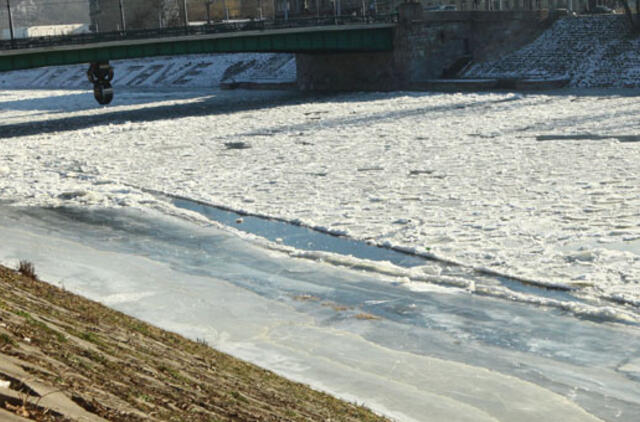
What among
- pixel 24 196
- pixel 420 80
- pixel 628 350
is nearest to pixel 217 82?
pixel 420 80

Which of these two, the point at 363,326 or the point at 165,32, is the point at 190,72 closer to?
the point at 165,32

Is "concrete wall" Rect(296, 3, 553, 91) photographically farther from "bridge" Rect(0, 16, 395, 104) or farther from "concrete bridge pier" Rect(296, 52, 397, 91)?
"bridge" Rect(0, 16, 395, 104)

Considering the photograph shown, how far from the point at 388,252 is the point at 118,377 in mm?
11445

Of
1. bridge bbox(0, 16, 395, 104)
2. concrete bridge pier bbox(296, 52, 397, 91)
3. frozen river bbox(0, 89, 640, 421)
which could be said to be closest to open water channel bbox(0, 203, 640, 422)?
frozen river bbox(0, 89, 640, 421)

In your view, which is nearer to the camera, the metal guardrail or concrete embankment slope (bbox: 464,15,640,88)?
the metal guardrail

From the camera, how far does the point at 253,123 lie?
47.0 m

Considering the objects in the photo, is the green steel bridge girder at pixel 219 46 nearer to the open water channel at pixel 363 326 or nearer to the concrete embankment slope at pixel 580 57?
the concrete embankment slope at pixel 580 57

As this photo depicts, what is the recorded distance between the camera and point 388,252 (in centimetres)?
1783

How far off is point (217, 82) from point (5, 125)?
34.5 metres

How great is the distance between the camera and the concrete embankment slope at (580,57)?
58250mm

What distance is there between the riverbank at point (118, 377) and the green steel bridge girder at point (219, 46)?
4198 centimetres

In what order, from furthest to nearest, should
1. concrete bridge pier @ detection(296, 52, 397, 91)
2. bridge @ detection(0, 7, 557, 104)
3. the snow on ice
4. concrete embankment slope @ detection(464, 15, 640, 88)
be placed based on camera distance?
1. concrete bridge pier @ detection(296, 52, 397, 91)
2. concrete embankment slope @ detection(464, 15, 640, 88)
3. bridge @ detection(0, 7, 557, 104)
4. the snow on ice

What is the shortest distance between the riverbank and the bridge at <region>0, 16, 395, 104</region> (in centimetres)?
4193

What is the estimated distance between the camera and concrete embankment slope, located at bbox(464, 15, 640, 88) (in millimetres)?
58250
